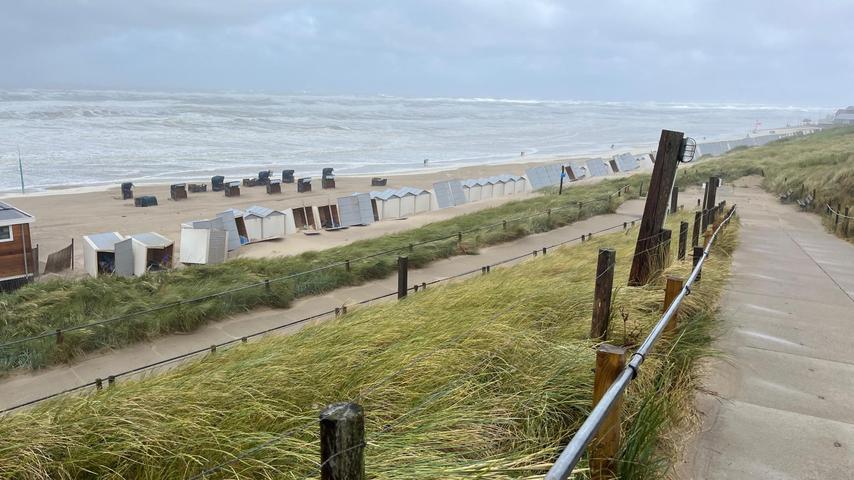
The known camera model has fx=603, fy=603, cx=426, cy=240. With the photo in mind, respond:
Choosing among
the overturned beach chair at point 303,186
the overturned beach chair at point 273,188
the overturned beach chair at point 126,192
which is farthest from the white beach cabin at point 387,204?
the overturned beach chair at point 126,192

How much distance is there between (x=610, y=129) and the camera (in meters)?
115

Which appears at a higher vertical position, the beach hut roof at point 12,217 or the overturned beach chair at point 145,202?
the beach hut roof at point 12,217

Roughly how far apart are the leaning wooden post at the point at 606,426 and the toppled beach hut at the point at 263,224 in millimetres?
20910

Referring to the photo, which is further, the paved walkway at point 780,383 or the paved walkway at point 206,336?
the paved walkway at point 206,336

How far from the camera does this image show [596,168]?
50.1 metres

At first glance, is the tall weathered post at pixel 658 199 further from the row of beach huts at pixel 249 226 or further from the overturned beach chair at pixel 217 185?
the overturned beach chair at pixel 217 185

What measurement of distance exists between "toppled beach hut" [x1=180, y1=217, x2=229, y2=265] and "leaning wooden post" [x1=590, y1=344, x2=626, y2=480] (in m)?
17.2

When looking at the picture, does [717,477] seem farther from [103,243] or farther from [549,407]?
[103,243]

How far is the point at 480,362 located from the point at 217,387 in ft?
5.64

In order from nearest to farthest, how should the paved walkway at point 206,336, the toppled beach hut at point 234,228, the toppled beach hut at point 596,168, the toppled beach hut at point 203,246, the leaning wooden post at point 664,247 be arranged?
1. the leaning wooden post at point 664,247
2. the paved walkway at point 206,336
3. the toppled beach hut at point 203,246
4. the toppled beach hut at point 234,228
5. the toppled beach hut at point 596,168

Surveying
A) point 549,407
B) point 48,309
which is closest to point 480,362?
point 549,407

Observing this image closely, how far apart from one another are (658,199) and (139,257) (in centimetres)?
1525

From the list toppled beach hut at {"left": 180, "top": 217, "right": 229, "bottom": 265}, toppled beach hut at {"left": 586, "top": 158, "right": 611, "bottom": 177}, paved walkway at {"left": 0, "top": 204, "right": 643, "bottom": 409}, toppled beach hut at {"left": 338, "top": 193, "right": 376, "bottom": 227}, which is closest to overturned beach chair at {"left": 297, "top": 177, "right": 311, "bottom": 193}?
toppled beach hut at {"left": 338, "top": 193, "right": 376, "bottom": 227}

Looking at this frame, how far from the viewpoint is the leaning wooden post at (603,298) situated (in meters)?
4.69
